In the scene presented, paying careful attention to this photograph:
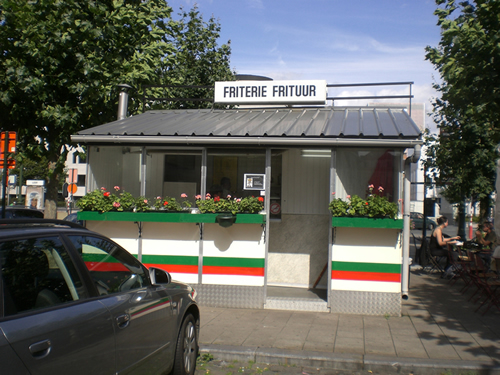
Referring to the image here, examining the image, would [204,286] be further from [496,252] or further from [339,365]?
[496,252]

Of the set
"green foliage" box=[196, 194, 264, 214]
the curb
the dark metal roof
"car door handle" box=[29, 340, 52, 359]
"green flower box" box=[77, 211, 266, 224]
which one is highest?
the dark metal roof

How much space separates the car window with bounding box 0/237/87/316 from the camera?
283 cm

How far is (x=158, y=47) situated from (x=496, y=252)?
9998mm

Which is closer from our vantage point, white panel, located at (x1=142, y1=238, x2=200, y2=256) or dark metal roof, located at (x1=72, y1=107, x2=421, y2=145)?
dark metal roof, located at (x1=72, y1=107, x2=421, y2=145)

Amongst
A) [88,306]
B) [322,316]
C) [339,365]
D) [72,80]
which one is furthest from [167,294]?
[72,80]

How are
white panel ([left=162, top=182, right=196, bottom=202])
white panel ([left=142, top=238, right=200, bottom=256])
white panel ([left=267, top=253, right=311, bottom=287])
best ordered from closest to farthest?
white panel ([left=142, top=238, right=200, bottom=256]), white panel ([left=162, top=182, right=196, bottom=202]), white panel ([left=267, top=253, right=311, bottom=287])

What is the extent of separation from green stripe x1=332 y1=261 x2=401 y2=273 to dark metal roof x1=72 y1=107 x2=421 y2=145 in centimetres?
205

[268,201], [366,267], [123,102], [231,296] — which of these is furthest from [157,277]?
[123,102]

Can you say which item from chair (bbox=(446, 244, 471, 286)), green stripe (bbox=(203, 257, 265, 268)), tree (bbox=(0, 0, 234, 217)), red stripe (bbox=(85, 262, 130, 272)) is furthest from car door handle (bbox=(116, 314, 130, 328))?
tree (bbox=(0, 0, 234, 217))

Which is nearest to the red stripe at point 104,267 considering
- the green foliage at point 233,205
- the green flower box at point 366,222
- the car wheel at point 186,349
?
the car wheel at point 186,349

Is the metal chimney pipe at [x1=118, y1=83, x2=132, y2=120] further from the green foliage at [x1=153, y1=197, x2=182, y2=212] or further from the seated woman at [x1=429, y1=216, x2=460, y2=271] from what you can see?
the seated woman at [x1=429, y1=216, x2=460, y2=271]

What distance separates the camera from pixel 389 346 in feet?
20.3

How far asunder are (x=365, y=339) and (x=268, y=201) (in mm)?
2912

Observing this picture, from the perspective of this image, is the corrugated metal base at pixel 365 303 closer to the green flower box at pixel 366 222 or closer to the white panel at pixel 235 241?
the green flower box at pixel 366 222
